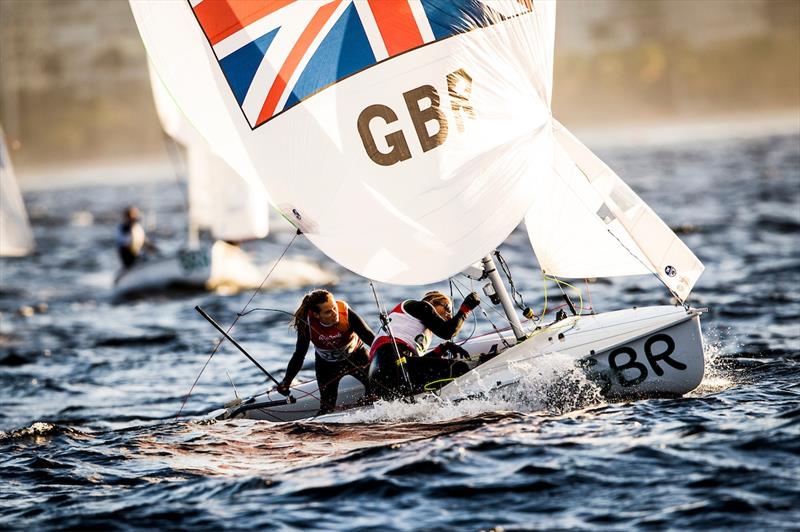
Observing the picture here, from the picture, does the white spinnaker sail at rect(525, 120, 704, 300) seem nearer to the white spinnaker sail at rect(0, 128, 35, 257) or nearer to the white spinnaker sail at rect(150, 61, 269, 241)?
the white spinnaker sail at rect(0, 128, 35, 257)

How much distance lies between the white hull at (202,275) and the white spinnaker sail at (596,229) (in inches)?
381

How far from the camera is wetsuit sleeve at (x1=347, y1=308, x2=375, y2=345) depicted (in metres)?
9.38

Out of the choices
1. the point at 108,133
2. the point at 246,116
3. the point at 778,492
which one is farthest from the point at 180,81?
the point at 108,133

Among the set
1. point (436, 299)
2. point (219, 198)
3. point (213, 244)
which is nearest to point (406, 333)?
point (436, 299)

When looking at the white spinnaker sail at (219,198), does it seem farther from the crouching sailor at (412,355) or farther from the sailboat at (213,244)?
the crouching sailor at (412,355)

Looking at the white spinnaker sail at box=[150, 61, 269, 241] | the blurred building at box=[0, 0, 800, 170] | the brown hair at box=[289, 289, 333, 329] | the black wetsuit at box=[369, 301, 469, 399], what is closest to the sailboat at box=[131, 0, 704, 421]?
the black wetsuit at box=[369, 301, 469, 399]

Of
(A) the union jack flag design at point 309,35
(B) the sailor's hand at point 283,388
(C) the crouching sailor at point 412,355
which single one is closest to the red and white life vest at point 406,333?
(C) the crouching sailor at point 412,355

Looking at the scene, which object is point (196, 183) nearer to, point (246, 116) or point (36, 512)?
point (246, 116)

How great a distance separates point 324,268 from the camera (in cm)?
2109

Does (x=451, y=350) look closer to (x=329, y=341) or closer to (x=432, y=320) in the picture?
(x=432, y=320)

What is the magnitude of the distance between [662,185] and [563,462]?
2493 cm

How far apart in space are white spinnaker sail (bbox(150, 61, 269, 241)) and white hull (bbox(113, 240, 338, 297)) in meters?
0.41

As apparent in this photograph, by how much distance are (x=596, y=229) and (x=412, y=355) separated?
1.78 m

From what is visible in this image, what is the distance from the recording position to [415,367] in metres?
9.00
